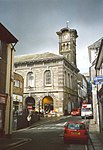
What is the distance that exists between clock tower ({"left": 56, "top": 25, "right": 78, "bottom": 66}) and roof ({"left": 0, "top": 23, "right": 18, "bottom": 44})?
40.8m

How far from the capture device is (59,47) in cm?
5931

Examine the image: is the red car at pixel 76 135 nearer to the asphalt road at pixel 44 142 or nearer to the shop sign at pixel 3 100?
the asphalt road at pixel 44 142

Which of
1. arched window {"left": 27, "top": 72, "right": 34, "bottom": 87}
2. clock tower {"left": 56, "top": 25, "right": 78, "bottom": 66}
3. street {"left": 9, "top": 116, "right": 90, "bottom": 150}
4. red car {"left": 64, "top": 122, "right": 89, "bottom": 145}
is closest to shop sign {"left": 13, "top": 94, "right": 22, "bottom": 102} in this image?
arched window {"left": 27, "top": 72, "right": 34, "bottom": 87}

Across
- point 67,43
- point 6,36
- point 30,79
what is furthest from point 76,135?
point 67,43

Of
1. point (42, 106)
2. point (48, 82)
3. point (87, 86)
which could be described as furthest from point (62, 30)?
point (87, 86)

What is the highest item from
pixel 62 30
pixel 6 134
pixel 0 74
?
pixel 62 30

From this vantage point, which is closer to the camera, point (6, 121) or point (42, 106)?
point (6, 121)

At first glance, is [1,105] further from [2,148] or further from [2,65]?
[2,148]

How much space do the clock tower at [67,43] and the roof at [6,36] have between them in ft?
134

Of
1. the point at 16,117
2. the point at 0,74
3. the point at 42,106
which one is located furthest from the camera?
the point at 42,106

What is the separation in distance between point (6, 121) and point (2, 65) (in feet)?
14.1

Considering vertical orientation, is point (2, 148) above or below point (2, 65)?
below

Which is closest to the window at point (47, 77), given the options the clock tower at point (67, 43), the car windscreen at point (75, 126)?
the clock tower at point (67, 43)

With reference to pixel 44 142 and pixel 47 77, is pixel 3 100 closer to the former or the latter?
pixel 44 142
